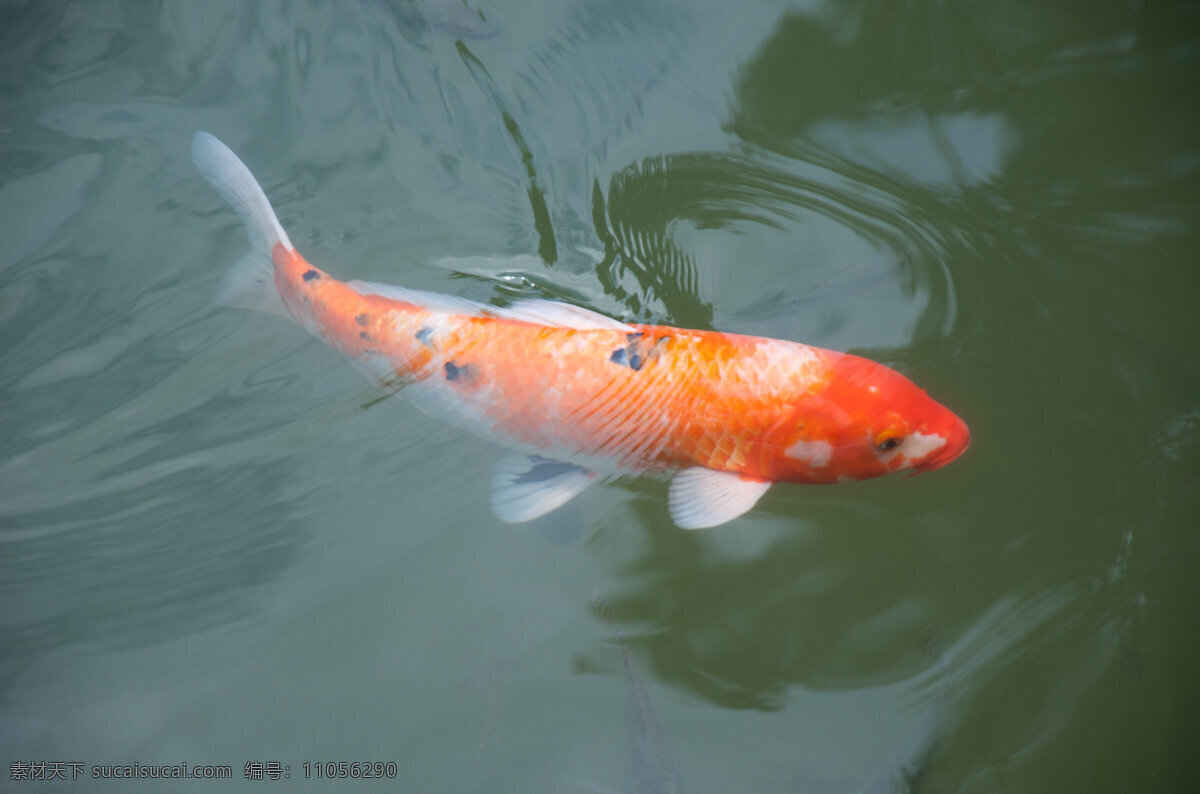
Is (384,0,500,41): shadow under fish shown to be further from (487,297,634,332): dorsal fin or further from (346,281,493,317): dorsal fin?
(487,297,634,332): dorsal fin

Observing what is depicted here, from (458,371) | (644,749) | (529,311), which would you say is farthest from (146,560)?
(644,749)

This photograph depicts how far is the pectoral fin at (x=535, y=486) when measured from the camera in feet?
8.47

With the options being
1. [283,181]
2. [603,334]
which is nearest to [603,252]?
[603,334]

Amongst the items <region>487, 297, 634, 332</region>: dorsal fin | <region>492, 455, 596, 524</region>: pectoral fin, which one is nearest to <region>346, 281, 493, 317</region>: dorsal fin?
<region>487, 297, 634, 332</region>: dorsal fin

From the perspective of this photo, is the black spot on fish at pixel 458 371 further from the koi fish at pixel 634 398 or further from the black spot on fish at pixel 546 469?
the black spot on fish at pixel 546 469

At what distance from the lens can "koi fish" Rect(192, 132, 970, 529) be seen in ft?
7.57

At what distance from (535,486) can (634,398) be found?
0.47 m

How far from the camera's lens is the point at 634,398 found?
2.42m

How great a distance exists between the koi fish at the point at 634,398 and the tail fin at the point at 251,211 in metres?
0.20

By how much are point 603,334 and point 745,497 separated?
65 cm

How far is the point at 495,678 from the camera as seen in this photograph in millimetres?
2576

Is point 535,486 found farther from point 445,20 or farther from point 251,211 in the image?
point 445,20

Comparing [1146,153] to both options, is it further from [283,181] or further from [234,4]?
[234,4]

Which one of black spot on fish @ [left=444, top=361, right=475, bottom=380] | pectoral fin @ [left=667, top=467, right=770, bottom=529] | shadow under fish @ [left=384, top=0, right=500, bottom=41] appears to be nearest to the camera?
pectoral fin @ [left=667, top=467, right=770, bottom=529]
